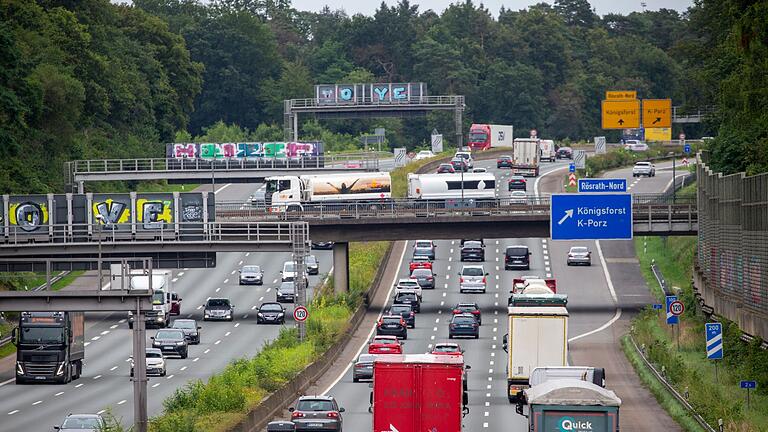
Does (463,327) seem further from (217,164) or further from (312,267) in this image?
(217,164)

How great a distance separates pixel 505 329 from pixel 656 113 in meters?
52.7

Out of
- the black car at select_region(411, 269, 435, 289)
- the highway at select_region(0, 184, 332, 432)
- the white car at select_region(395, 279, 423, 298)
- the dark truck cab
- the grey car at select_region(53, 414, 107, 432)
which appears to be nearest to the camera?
the grey car at select_region(53, 414, 107, 432)

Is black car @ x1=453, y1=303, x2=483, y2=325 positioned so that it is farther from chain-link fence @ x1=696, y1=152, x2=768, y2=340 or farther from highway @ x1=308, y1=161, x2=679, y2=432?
chain-link fence @ x1=696, y1=152, x2=768, y2=340

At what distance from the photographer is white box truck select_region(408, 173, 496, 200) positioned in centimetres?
11206

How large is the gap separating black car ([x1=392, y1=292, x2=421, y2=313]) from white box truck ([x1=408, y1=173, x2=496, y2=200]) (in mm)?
21902

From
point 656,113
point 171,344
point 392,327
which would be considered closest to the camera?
point 171,344

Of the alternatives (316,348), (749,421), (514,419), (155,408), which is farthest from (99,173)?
(749,421)

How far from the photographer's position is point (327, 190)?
109312mm

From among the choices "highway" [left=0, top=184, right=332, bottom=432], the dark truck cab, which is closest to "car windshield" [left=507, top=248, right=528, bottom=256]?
"highway" [left=0, top=184, right=332, bottom=432]

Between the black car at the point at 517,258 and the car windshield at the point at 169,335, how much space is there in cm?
3442

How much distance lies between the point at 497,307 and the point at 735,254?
116ft

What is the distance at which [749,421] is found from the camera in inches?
1766

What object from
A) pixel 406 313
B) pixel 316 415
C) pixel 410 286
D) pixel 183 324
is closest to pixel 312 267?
pixel 410 286

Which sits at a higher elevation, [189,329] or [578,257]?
[578,257]
